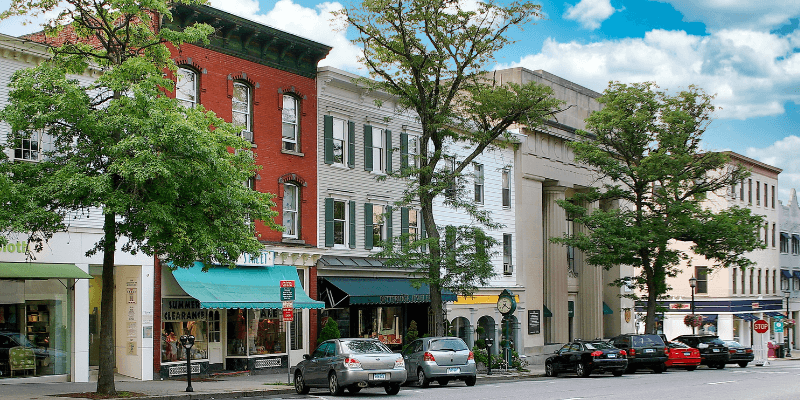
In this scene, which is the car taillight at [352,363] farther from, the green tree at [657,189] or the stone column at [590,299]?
the stone column at [590,299]

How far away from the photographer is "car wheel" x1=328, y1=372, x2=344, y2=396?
20484 mm

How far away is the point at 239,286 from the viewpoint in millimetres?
27406

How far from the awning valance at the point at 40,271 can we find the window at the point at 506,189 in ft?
77.0

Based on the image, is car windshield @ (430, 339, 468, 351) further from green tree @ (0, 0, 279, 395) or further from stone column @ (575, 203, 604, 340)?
stone column @ (575, 203, 604, 340)

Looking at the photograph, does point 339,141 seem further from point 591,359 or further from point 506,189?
point 506,189

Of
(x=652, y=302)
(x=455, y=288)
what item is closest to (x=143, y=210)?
(x=455, y=288)

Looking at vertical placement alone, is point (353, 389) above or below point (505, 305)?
below

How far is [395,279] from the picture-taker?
34688 mm

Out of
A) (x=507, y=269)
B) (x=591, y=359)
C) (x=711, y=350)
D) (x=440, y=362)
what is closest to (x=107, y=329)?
(x=440, y=362)

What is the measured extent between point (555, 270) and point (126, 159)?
3265 cm

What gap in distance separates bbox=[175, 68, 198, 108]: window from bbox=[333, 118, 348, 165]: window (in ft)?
21.2

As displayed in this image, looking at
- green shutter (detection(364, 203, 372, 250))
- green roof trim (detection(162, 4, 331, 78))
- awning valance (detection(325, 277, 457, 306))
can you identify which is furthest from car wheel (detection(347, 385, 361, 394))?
green shutter (detection(364, 203, 372, 250))

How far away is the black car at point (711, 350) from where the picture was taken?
37688 mm

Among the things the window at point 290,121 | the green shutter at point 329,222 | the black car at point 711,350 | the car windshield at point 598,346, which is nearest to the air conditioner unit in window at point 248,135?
the window at point 290,121
